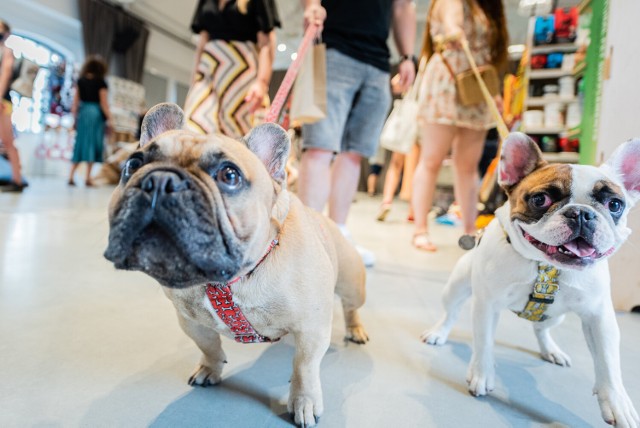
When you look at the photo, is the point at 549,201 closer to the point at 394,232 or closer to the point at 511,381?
the point at 511,381

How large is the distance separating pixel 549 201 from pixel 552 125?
162 inches

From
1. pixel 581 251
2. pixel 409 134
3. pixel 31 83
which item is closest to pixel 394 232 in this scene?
pixel 409 134

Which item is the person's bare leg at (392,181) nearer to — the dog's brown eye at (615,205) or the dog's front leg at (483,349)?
the dog's front leg at (483,349)

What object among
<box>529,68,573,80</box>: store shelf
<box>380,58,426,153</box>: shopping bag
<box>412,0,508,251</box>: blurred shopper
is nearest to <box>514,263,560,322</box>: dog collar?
<box>412,0,508,251</box>: blurred shopper

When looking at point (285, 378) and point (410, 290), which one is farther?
point (410, 290)

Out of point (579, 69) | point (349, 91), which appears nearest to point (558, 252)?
point (349, 91)

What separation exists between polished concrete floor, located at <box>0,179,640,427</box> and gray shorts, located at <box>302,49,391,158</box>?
0.87m

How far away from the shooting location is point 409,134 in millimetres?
4605

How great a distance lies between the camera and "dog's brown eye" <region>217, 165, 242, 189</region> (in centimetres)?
79

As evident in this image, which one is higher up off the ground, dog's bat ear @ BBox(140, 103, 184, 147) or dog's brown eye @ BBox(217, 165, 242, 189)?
dog's bat ear @ BBox(140, 103, 184, 147)

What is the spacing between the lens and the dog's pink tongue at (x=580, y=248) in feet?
3.04

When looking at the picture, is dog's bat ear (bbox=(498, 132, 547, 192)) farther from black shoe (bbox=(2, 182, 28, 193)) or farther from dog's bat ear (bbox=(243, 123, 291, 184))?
black shoe (bbox=(2, 182, 28, 193))

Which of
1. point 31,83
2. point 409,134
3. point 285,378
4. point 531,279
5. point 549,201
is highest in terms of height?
point 31,83

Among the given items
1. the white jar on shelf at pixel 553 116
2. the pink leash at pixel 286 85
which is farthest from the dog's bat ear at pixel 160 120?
the white jar on shelf at pixel 553 116
